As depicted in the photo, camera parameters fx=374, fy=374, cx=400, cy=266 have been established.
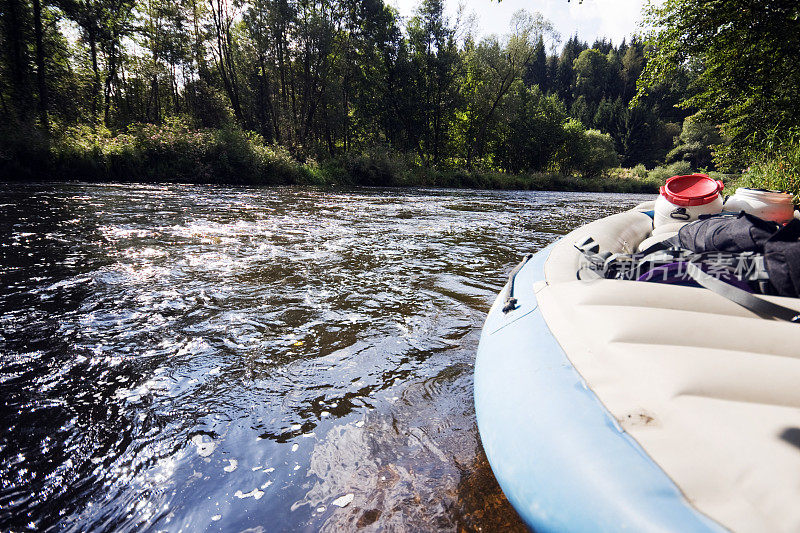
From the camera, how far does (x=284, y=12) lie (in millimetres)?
18672

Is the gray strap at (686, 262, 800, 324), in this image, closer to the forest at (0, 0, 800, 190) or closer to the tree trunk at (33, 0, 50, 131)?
the forest at (0, 0, 800, 190)

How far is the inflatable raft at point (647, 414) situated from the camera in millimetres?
669

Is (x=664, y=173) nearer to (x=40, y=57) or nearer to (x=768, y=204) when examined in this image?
(x=768, y=204)

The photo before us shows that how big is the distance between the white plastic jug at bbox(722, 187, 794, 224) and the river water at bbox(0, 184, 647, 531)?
1706 millimetres

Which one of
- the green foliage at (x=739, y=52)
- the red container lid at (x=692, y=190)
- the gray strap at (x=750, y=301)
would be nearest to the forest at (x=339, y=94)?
the green foliage at (x=739, y=52)

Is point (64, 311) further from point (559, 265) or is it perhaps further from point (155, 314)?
point (559, 265)

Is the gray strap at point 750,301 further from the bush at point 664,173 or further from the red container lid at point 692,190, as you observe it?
the bush at point 664,173

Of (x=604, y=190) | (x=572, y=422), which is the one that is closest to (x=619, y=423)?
(x=572, y=422)

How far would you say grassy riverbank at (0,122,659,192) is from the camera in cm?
999

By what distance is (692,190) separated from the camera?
251 centimetres

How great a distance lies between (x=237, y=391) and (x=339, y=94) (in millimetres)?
25014

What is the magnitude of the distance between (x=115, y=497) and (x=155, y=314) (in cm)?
162

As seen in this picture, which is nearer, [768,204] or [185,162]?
[768,204]

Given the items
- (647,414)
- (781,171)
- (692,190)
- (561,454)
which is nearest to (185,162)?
(692,190)
